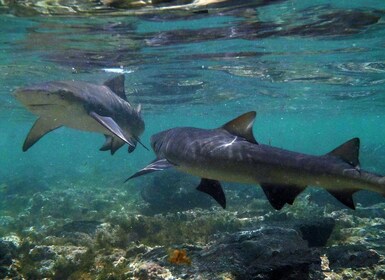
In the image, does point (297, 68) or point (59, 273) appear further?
point (297, 68)

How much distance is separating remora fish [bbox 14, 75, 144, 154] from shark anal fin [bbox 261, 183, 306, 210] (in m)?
3.01

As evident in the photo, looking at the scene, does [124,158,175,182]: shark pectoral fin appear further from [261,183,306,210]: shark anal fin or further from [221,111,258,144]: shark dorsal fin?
[261,183,306,210]: shark anal fin

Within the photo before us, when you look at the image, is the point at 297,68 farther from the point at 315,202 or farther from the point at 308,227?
the point at 308,227

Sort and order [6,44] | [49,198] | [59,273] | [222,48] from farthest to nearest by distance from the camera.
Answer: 1. [49,198]
2. [222,48]
3. [6,44]
4. [59,273]

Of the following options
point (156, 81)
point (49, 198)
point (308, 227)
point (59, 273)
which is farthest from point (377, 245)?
point (49, 198)

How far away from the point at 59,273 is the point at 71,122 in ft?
12.4

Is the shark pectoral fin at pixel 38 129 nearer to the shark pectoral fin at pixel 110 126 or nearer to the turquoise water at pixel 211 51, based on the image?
the shark pectoral fin at pixel 110 126

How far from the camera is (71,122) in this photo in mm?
8867

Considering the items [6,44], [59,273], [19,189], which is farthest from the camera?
[19,189]

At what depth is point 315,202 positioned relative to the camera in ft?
62.5

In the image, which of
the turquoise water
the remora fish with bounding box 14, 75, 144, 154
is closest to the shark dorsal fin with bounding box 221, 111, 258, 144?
the remora fish with bounding box 14, 75, 144, 154

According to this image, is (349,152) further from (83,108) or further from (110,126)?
(83,108)

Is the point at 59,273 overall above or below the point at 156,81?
below

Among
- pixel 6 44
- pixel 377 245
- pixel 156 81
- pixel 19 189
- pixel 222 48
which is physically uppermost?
pixel 6 44
